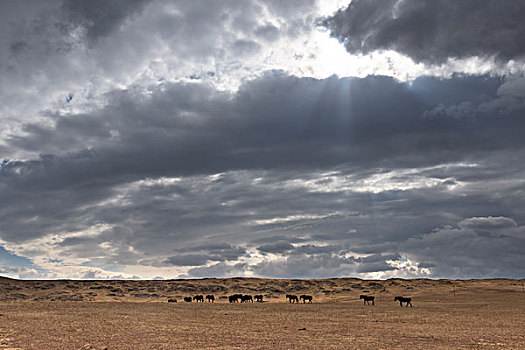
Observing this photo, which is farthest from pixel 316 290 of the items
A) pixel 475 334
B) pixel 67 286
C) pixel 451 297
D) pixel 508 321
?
pixel 475 334

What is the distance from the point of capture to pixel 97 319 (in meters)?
34.2

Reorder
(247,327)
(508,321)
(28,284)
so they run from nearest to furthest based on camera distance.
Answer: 1. (247,327)
2. (508,321)
3. (28,284)

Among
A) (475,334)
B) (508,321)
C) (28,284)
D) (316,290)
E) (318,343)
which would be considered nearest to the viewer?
(318,343)

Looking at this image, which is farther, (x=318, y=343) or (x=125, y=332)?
(x=125, y=332)

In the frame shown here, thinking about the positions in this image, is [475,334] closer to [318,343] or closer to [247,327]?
[318,343]

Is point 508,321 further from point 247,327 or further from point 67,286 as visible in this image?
point 67,286

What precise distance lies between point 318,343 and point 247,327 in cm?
805

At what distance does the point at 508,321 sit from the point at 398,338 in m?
13.9

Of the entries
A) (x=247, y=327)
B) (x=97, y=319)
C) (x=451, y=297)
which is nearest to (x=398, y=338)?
(x=247, y=327)

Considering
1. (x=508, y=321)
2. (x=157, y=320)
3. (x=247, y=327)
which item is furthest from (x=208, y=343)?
(x=508, y=321)

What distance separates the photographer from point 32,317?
35625 millimetres

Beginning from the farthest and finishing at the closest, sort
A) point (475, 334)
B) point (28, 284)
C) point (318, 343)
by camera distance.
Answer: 1. point (28, 284)
2. point (475, 334)
3. point (318, 343)

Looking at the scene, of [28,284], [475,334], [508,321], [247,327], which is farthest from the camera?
[28,284]

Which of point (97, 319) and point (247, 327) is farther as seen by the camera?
point (97, 319)
